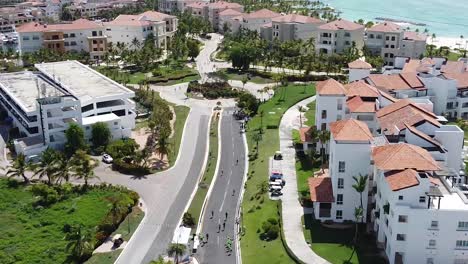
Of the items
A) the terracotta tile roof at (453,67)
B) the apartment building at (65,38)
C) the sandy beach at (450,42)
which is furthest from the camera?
the sandy beach at (450,42)

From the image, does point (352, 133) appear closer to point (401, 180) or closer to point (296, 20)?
point (401, 180)

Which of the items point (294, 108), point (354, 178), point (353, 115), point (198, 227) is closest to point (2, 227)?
point (198, 227)

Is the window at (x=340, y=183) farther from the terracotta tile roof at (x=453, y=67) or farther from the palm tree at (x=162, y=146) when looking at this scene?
the terracotta tile roof at (x=453, y=67)

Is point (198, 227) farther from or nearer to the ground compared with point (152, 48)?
nearer to the ground

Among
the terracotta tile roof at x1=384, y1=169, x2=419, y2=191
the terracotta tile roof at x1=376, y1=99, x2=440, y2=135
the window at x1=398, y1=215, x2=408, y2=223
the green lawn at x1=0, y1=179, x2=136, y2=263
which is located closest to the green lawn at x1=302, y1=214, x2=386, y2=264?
the window at x1=398, y1=215, x2=408, y2=223

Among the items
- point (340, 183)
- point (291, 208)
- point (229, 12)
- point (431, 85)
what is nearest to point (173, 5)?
point (229, 12)

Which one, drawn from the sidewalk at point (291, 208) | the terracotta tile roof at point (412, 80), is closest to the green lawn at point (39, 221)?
the sidewalk at point (291, 208)

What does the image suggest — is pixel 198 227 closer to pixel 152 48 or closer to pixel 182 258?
pixel 182 258
